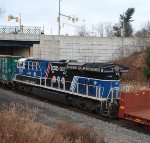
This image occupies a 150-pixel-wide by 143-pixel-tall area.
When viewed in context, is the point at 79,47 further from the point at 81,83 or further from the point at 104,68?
the point at 104,68

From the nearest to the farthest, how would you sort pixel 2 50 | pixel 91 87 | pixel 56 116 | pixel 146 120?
pixel 146 120, pixel 56 116, pixel 91 87, pixel 2 50

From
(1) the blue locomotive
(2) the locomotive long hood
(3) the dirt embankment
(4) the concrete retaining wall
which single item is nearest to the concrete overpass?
(4) the concrete retaining wall

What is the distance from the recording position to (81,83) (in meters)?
21.1

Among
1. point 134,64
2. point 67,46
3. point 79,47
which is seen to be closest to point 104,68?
point 67,46

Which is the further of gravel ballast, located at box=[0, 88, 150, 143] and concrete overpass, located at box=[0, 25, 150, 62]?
concrete overpass, located at box=[0, 25, 150, 62]

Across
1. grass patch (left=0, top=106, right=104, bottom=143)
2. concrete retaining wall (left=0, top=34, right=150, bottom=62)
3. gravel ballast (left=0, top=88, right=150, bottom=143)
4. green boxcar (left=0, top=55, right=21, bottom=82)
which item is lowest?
gravel ballast (left=0, top=88, right=150, bottom=143)

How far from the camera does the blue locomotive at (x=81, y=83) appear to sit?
19344 millimetres

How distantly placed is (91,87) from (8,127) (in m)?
11.4

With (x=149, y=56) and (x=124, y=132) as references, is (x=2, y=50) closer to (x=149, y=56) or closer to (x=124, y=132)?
(x=149, y=56)

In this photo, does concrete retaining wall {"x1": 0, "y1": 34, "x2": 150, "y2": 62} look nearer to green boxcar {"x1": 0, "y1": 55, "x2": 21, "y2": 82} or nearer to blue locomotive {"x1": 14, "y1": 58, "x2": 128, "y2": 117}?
green boxcar {"x1": 0, "y1": 55, "x2": 21, "y2": 82}

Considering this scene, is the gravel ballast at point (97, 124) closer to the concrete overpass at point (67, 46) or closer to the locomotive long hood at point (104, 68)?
the locomotive long hood at point (104, 68)

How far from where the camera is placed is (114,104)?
62.1 feet

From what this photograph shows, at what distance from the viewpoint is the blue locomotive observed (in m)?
19.3

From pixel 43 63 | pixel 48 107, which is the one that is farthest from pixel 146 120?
pixel 43 63
